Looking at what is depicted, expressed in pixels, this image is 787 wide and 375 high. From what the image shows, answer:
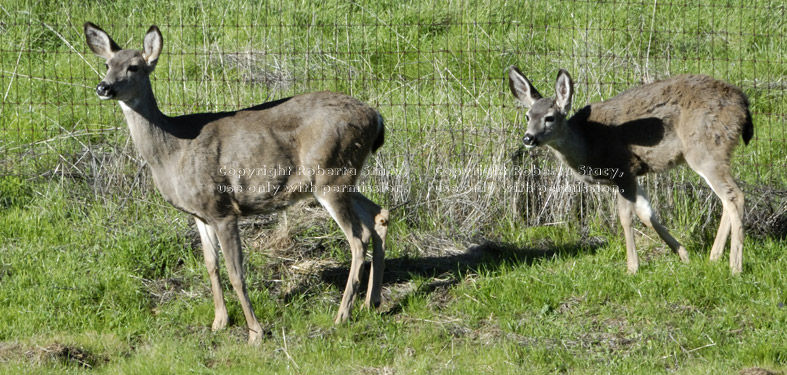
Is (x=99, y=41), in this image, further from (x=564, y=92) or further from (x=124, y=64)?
(x=564, y=92)

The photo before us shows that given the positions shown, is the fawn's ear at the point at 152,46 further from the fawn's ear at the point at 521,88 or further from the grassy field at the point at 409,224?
the fawn's ear at the point at 521,88

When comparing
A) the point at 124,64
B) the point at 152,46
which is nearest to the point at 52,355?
the point at 124,64

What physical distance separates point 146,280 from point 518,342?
2.85m

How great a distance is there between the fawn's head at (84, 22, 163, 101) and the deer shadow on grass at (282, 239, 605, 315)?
6.06 ft

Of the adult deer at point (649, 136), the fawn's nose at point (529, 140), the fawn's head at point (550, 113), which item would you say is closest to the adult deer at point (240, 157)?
the fawn's nose at point (529, 140)

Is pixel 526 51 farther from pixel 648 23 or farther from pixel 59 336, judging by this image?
pixel 59 336

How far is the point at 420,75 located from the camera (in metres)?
9.80

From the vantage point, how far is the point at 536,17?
10703 mm

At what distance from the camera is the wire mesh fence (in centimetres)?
830

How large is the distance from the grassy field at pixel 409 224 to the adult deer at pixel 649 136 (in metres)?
0.43

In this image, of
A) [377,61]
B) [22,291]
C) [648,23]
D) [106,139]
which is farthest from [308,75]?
[648,23]

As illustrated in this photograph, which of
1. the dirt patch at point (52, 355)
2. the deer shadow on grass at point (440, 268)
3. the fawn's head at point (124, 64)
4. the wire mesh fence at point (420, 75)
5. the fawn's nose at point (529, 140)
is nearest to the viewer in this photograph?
the dirt patch at point (52, 355)

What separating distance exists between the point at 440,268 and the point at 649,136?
1.93 meters

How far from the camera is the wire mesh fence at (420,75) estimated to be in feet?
27.2
